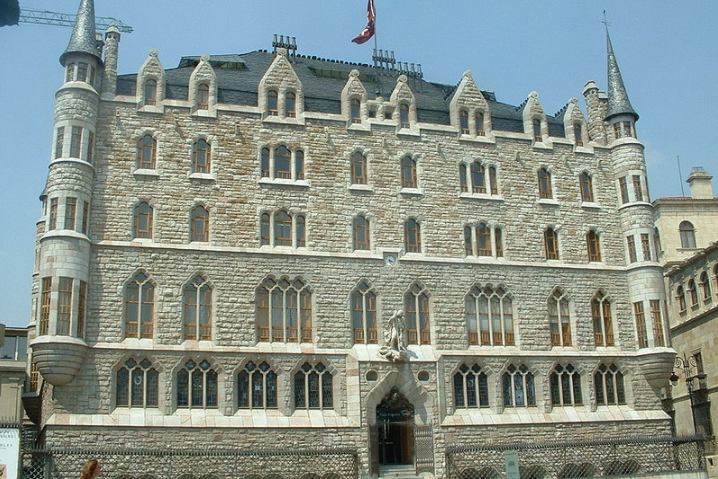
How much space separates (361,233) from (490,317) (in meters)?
5.69

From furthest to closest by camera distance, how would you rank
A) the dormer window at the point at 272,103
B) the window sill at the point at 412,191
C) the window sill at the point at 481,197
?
the window sill at the point at 481,197 → the window sill at the point at 412,191 → the dormer window at the point at 272,103

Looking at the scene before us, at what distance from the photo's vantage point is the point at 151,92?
29344 mm

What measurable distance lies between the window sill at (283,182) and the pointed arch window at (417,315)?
5.41 meters

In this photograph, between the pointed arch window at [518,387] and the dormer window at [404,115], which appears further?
the dormer window at [404,115]

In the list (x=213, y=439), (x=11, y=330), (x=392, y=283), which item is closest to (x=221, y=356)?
(x=213, y=439)

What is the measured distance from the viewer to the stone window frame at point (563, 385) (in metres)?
30.1

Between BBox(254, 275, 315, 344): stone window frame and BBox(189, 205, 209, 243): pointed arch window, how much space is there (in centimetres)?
263

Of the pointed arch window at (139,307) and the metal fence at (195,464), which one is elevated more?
the pointed arch window at (139,307)

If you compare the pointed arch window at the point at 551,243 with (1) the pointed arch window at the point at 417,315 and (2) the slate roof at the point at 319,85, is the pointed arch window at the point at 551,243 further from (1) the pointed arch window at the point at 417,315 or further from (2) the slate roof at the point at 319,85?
(1) the pointed arch window at the point at 417,315

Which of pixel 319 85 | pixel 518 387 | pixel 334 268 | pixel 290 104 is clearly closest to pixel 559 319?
pixel 518 387

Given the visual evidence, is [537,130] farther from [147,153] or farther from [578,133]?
[147,153]

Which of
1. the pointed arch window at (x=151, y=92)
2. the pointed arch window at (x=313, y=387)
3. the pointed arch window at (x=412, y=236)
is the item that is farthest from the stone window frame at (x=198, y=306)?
the pointed arch window at (x=412, y=236)

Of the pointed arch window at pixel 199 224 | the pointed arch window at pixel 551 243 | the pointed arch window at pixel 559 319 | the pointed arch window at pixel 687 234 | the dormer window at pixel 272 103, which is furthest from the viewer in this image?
the pointed arch window at pixel 687 234

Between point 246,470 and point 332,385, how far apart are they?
13.6 feet
